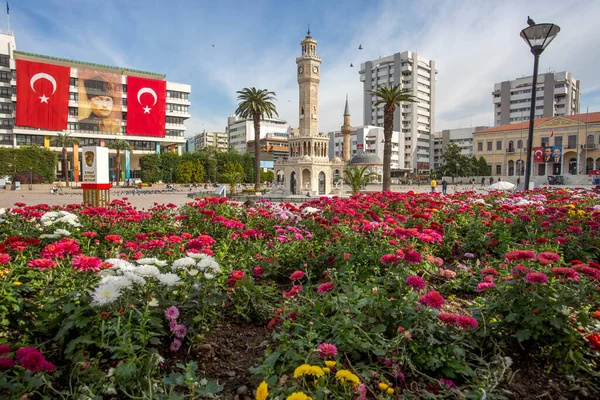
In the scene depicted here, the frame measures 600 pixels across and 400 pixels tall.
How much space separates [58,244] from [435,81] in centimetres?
12323

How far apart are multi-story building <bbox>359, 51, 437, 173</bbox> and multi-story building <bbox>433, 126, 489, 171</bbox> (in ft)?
6.55

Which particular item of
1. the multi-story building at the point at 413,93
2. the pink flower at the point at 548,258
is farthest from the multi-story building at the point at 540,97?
the pink flower at the point at 548,258

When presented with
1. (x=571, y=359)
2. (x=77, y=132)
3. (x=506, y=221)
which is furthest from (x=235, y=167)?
(x=571, y=359)

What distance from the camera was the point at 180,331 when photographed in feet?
10.6

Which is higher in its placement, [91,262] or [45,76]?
[45,76]

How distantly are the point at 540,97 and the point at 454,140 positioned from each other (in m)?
22.3

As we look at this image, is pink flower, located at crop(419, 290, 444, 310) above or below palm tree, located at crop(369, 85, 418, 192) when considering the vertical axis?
below

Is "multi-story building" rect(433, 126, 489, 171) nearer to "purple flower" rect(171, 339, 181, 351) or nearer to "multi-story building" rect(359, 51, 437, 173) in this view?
"multi-story building" rect(359, 51, 437, 173)

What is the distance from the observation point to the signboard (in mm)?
13250

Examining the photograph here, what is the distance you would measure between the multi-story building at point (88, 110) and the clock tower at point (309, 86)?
29.4 m

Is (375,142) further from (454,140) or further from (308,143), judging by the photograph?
(308,143)

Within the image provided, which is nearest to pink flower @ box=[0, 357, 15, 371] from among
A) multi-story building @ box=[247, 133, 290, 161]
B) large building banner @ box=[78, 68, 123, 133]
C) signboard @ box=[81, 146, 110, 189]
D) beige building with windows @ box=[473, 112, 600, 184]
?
signboard @ box=[81, 146, 110, 189]

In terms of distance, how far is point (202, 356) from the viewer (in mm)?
3438

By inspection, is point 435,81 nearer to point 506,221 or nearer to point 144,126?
point 144,126
